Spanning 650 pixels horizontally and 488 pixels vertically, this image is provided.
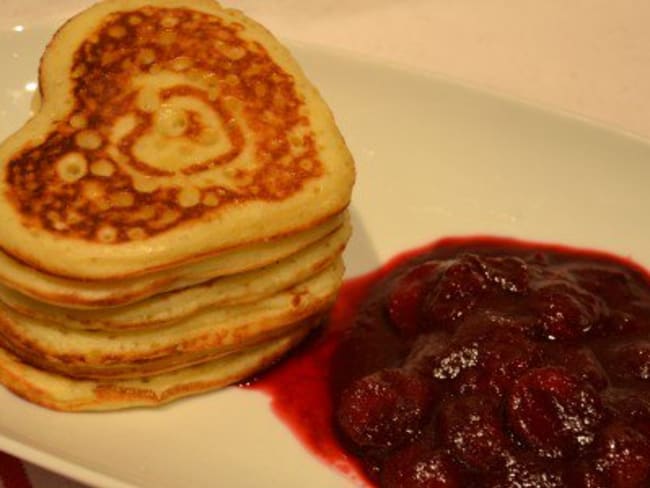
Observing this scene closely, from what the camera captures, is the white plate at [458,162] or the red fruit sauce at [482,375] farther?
the white plate at [458,162]

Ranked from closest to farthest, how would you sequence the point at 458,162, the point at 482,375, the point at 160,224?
1. the point at 160,224
2. the point at 482,375
3. the point at 458,162

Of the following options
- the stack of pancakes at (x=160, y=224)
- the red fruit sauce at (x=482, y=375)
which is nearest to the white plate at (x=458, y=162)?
the red fruit sauce at (x=482, y=375)

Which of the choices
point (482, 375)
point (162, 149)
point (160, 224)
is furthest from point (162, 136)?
point (482, 375)

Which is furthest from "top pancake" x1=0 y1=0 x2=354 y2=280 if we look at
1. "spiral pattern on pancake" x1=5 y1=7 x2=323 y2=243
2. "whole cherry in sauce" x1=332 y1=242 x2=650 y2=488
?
"whole cherry in sauce" x1=332 y1=242 x2=650 y2=488

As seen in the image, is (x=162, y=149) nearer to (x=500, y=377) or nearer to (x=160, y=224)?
(x=160, y=224)

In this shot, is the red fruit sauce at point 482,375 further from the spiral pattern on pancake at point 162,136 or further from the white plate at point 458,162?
the spiral pattern on pancake at point 162,136

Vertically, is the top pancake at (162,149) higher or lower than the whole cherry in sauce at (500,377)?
higher
